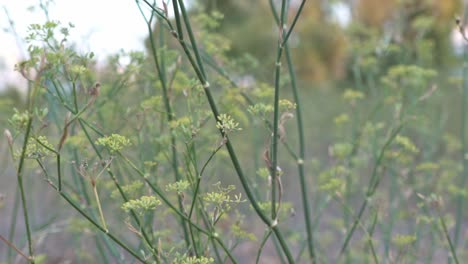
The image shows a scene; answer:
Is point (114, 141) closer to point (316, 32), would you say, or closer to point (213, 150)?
point (213, 150)

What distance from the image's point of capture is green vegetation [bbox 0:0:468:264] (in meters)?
1.55

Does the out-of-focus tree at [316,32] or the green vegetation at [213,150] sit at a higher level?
the out-of-focus tree at [316,32]

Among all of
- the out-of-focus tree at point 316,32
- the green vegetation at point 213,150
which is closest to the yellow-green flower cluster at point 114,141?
the green vegetation at point 213,150

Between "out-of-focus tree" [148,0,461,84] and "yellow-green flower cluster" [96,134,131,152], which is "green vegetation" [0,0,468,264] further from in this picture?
"out-of-focus tree" [148,0,461,84]

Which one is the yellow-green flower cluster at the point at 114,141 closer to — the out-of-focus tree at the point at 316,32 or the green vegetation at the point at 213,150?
the green vegetation at the point at 213,150

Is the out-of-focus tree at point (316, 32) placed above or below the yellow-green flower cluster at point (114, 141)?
above

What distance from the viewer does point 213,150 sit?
176 centimetres

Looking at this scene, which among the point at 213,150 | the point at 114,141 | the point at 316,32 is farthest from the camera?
the point at 316,32

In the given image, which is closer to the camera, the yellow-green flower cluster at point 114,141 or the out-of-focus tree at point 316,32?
the yellow-green flower cluster at point 114,141

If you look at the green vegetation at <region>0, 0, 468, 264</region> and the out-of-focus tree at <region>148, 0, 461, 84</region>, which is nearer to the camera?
the green vegetation at <region>0, 0, 468, 264</region>

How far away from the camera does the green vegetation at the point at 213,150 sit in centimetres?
155

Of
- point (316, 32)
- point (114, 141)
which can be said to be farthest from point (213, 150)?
point (316, 32)

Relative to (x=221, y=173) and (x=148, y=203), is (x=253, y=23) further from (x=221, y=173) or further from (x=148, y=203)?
(x=148, y=203)

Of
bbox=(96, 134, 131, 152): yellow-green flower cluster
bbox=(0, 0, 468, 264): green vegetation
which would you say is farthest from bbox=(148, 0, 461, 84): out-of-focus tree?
bbox=(96, 134, 131, 152): yellow-green flower cluster
